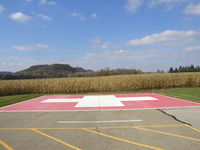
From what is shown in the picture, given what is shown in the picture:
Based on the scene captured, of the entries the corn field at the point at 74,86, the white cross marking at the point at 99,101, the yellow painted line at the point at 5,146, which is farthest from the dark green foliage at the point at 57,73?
the yellow painted line at the point at 5,146

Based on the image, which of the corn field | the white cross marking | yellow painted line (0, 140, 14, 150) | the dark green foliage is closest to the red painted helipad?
the white cross marking

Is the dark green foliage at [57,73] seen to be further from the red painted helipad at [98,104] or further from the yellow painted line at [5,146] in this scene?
the yellow painted line at [5,146]

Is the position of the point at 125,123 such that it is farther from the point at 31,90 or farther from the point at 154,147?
the point at 31,90

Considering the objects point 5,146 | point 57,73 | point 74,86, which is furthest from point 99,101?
point 57,73

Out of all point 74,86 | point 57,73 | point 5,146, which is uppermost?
point 57,73

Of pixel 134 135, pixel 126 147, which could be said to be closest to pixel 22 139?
pixel 126 147

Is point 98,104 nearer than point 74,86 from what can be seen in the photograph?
Yes

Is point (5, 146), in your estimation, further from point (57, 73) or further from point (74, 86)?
point (57, 73)

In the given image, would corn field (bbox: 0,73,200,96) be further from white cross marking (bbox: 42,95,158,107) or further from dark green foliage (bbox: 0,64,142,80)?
dark green foliage (bbox: 0,64,142,80)

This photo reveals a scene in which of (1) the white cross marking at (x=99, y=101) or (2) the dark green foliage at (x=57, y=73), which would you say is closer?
(1) the white cross marking at (x=99, y=101)

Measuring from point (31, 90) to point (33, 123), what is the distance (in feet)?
42.1

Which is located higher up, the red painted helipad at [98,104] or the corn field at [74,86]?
the corn field at [74,86]

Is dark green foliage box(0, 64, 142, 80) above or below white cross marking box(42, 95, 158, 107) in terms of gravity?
above

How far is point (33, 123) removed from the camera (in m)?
5.40
